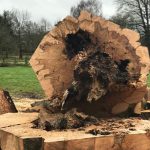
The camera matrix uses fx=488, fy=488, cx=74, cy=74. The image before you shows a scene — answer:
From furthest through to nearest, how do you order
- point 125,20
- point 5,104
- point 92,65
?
1. point 125,20
2. point 5,104
3. point 92,65

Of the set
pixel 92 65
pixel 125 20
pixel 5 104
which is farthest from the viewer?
pixel 125 20

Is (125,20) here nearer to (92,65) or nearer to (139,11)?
(139,11)

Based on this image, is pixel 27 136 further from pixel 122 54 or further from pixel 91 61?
pixel 122 54

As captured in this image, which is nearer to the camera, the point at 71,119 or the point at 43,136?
the point at 43,136

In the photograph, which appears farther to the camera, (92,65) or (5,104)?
(5,104)

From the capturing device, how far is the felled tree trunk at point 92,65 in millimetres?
5402

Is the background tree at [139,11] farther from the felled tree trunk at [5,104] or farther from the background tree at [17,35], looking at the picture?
the felled tree trunk at [5,104]

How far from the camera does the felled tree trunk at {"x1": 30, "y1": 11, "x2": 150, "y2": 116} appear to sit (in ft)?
17.7

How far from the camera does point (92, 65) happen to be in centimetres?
541

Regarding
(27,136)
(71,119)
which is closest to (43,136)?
(27,136)

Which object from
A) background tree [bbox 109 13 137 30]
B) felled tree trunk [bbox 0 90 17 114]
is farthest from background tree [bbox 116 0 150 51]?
felled tree trunk [bbox 0 90 17 114]

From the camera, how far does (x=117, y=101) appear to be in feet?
18.5

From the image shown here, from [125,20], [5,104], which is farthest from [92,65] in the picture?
[125,20]

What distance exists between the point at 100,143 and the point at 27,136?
0.70 metres
